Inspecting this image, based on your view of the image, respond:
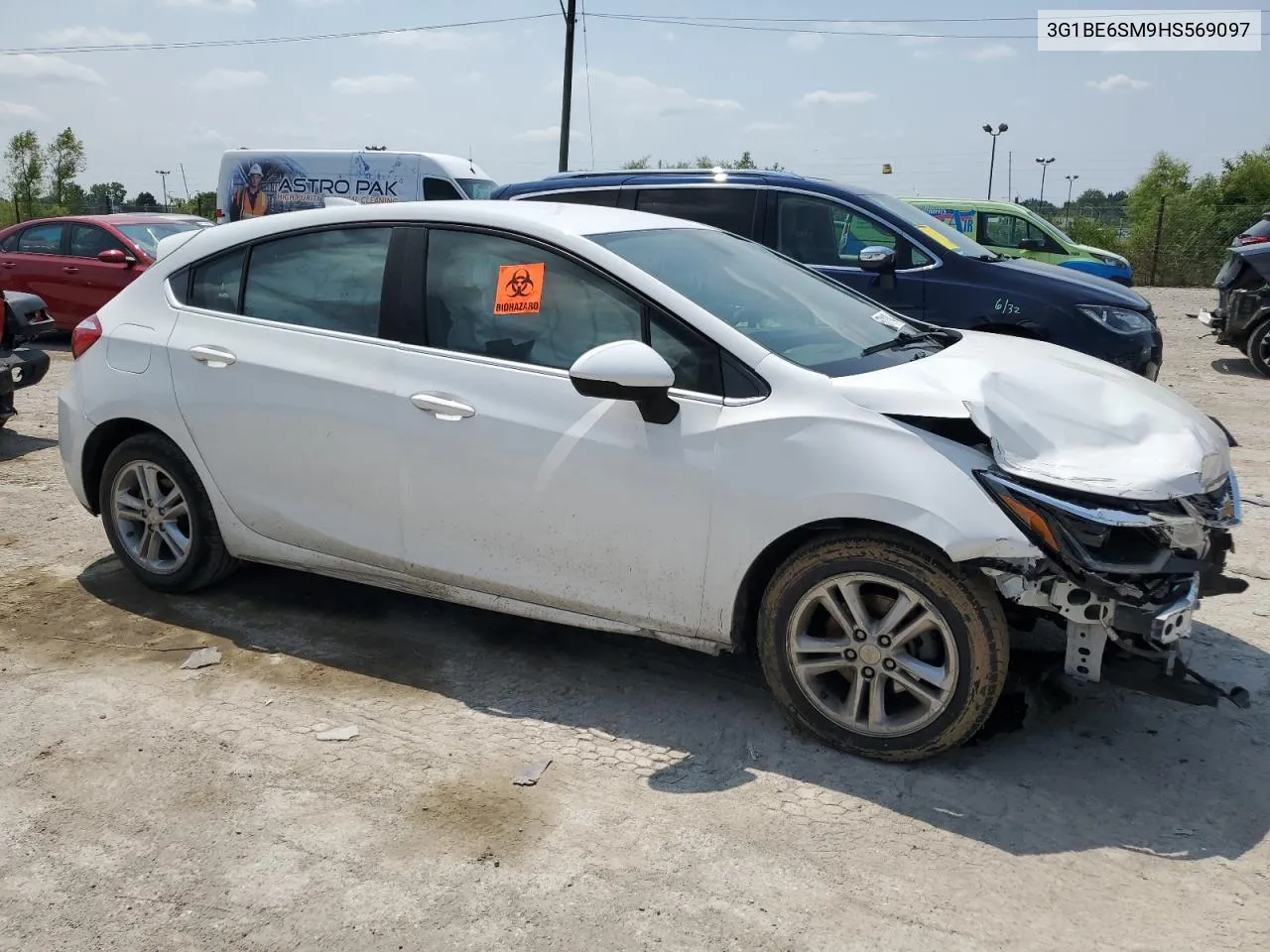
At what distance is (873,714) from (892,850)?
0.52m

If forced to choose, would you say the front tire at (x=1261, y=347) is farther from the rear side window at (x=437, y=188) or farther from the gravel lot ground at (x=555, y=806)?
the rear side window at (x=437, y=188)

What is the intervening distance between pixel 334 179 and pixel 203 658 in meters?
14.6

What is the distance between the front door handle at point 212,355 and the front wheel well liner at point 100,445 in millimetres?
428

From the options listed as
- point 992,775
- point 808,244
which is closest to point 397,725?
point 992,775

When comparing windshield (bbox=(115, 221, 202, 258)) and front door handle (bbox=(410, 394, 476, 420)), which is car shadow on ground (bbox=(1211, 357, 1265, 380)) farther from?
windshield (bbox=(115, 221, 202, 258))

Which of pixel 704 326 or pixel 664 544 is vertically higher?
pixel 704 326

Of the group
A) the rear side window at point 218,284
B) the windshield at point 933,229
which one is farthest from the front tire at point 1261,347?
the rear side window at point 218,284

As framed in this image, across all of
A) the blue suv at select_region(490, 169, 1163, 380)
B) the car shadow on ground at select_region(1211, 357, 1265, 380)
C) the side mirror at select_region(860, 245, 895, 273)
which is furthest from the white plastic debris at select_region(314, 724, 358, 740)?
the car shadow on ground at select_region(1211, 357, 1265, 380)

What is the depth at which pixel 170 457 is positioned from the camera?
478cm

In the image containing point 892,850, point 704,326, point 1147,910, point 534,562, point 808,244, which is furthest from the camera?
point 808,244

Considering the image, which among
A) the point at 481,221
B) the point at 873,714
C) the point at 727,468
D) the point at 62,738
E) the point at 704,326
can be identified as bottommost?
the point at 62,738

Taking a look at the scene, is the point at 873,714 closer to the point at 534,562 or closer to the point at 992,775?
the point at 992,775

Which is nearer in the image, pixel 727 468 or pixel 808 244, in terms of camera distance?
pixel 727 468

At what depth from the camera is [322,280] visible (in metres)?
4.47
